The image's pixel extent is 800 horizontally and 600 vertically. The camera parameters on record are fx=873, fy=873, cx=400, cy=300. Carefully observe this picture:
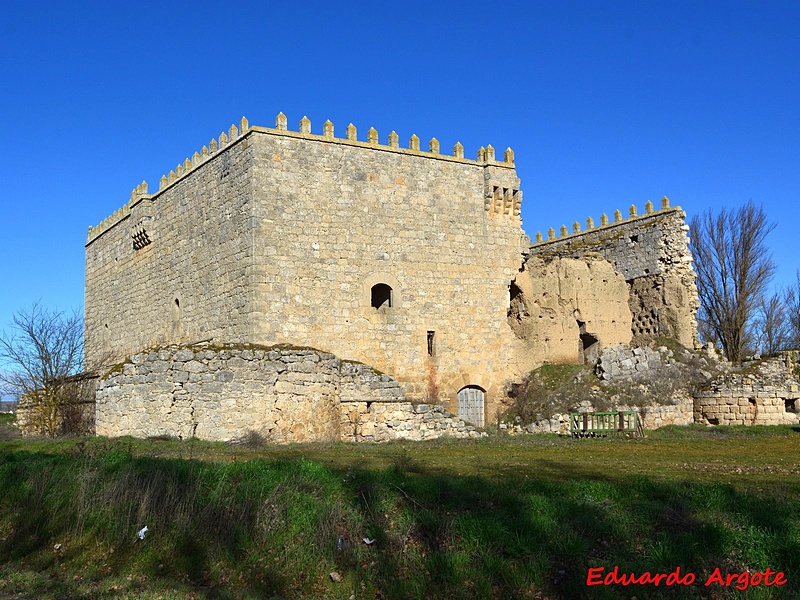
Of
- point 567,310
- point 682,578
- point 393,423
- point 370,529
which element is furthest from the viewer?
point 567,310

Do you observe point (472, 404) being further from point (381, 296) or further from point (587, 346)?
point (587, 346)

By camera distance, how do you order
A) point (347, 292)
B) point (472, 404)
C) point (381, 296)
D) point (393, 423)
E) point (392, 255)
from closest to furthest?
point (393, 423)
point (347, 292)
point (392, 255)
point (381, 296)
point (472, 404)

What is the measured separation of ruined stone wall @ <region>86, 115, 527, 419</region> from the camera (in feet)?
72.5

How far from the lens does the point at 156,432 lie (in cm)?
1909

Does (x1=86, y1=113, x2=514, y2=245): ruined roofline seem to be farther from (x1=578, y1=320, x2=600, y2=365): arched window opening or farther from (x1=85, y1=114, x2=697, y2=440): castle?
(x1=578, y1=320, x2=600, y2=365): arched window opening

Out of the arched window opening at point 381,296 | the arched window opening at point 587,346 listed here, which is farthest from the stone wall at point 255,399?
the arched window opening at point 587,346

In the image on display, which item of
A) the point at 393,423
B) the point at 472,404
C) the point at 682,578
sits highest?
the point at 472,404

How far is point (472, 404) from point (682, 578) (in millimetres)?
15705

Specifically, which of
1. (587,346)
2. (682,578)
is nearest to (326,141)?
(587,346)

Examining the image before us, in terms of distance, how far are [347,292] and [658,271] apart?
10989 millimetres

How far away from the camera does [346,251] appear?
23.0 metres

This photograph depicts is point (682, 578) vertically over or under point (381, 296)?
under

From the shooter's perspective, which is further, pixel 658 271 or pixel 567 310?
pixel 658 271

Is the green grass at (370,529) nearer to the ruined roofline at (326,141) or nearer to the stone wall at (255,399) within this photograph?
the stone wall at (255,399)
